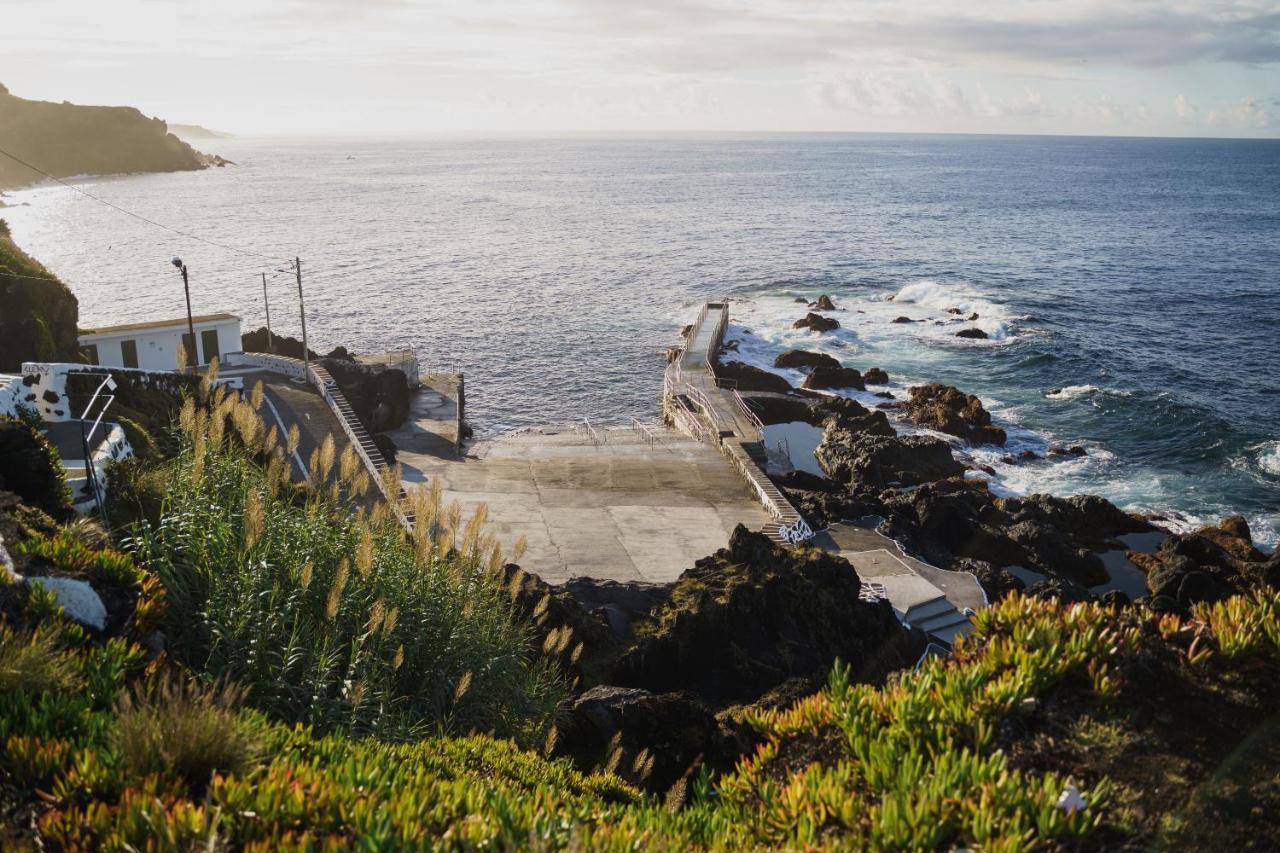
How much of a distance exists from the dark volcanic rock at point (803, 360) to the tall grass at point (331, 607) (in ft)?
131

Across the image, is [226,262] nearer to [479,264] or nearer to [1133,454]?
[479,264]

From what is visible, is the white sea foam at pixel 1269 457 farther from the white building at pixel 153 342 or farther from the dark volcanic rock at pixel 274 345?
the dark volcanic rock at pixel 274 345

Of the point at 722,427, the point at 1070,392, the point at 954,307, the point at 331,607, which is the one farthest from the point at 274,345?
the point at 954,307

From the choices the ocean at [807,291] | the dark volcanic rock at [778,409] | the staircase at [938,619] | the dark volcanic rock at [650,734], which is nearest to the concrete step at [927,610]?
the staircase at [938,619]

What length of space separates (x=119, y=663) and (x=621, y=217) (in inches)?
4381

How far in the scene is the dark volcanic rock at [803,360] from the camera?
158 ft

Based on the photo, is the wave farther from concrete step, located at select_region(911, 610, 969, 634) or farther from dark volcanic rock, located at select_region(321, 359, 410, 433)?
concrete step, located at select_region(911, 610, 969, 634)

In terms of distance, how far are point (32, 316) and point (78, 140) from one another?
168m

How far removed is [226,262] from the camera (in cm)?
7888

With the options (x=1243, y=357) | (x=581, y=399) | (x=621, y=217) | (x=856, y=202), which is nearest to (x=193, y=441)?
(x=581, y=399)

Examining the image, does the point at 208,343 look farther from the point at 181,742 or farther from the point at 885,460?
the point at 181,742

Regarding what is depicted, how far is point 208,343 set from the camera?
33.7m

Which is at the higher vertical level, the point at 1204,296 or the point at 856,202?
the point at 856,202

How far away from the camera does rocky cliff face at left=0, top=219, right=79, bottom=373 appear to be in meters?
26.2
